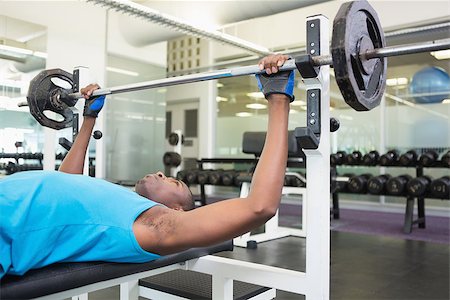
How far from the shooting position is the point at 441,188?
3.70 metres

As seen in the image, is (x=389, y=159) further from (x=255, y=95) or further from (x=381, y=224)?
(x=255, y=95)

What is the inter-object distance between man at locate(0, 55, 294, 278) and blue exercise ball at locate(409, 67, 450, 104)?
14.5ft

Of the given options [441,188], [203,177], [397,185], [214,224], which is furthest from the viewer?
[203,177]

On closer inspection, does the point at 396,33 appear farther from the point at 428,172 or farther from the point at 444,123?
the point at 428,172

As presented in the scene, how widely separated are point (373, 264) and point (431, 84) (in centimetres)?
298

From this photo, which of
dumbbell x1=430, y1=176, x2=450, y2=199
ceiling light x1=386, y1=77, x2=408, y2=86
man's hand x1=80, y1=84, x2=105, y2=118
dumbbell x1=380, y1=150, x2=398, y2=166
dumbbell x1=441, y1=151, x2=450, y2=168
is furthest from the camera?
ceiling light x1=386, y1=77, x2=408, y2=86

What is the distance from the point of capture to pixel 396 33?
4.56 metres

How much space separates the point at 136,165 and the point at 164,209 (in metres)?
5.52

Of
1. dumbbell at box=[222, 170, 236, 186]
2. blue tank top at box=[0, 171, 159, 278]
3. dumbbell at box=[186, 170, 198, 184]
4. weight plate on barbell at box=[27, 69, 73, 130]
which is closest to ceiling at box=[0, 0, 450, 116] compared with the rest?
dumbbell at box=[222, 170, 236, 186]

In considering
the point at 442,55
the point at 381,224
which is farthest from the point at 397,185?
the point at 442,55

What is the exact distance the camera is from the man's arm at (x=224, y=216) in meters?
0.92

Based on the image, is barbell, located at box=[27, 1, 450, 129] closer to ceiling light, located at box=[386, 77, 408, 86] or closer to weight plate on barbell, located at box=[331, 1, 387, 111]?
weight plate on barbell, located at box=[331, 1, 387, 111]

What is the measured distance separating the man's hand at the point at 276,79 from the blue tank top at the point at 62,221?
1.48 ft

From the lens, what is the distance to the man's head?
124 cm
